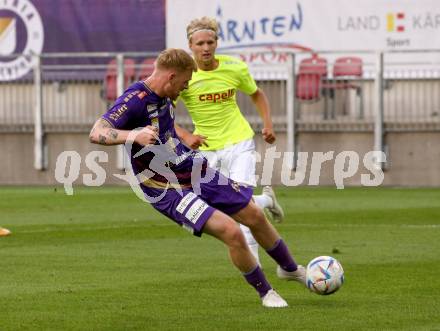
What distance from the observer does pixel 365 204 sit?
21250 mm

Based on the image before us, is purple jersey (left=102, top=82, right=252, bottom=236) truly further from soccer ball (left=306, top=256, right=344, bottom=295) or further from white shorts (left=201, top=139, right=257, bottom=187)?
white shorts (left=201, top=139, right=257, bottom=187)

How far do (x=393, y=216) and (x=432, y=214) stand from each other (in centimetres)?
64

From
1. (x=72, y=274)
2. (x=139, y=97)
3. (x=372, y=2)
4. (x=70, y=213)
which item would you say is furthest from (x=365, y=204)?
(x=139, y=97)

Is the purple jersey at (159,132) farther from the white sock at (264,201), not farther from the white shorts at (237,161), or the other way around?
the white sock at (264,201)

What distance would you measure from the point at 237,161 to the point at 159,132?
276 centimetres

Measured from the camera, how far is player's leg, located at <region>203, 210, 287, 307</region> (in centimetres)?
955

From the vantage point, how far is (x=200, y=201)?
380 inches

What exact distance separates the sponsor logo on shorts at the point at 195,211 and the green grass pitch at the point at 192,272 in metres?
0.71

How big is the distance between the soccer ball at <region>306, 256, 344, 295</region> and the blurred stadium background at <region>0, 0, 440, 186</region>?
52.0 ft

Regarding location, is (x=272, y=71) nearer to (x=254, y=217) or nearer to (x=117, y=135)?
(x=254, y=217)

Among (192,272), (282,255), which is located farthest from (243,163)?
(282,255)

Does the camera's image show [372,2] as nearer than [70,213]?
No

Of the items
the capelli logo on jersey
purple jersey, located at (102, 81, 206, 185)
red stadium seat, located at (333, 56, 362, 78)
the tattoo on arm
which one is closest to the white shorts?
the capelli logo on jersey

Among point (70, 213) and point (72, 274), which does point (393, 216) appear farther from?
point (72, 274)
